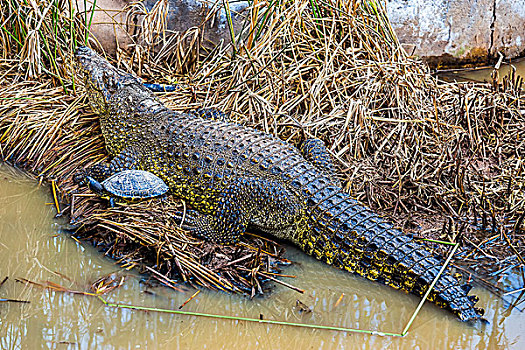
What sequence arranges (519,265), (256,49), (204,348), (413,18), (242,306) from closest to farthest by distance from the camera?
(204,348), (242,306), (519,265), (256,49), (413,18)

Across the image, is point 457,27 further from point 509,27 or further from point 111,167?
point 111,167

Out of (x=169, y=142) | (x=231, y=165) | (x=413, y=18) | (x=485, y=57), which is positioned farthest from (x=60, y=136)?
(x=485, y=57)

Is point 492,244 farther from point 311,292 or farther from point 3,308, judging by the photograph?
point 3,308

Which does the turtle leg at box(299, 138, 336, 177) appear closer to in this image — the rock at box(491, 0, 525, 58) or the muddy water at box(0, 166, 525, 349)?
the muddy water at box(0, 166, 525, 349)

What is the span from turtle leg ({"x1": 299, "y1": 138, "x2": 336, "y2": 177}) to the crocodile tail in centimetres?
38

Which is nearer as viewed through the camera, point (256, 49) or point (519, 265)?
point (519, 265)

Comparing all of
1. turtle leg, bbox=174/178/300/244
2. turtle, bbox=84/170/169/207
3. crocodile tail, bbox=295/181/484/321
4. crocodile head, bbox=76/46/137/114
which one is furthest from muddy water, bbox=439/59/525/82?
turtle, bbox=84/170/169/207

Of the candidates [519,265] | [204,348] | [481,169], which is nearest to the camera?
[204,348]

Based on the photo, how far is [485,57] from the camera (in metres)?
6.08

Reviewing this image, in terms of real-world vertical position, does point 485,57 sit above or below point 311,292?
above

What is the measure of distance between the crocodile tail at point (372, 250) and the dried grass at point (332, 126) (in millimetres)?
388

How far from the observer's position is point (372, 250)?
120 inches

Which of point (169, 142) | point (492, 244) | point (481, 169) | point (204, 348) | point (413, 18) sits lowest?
point (204, 348)

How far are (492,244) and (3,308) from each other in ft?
10.0
